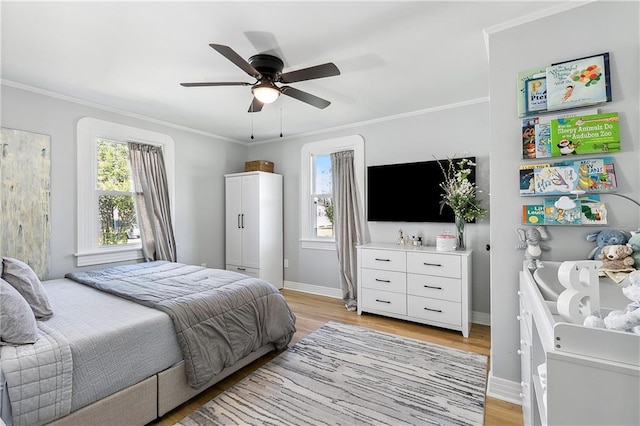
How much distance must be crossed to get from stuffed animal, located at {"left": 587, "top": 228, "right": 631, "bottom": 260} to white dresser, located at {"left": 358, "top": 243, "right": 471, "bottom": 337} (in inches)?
54.3

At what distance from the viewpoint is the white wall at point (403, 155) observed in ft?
10.7

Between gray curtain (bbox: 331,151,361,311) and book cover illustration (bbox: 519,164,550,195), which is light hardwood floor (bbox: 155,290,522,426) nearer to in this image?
gray curtain (bbox: 331,151,361,311)

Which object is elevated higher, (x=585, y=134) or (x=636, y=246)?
(x=585, y=134)

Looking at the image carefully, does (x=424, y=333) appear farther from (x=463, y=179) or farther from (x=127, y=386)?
(x=127, y=386)

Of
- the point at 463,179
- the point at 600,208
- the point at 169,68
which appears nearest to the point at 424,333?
the point at 463,179

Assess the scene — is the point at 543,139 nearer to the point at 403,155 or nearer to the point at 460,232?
the point at 460,232

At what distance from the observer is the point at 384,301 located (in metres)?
3.44

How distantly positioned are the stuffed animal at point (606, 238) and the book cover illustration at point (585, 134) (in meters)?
0.43

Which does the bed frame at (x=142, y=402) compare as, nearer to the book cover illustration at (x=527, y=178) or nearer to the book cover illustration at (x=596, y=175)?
the book cover illustration at (x=527, y=178)

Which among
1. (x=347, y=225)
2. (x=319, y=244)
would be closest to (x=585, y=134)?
(x=347, y=225)

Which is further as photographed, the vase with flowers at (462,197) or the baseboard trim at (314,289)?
the baseboard trim at (314,289)

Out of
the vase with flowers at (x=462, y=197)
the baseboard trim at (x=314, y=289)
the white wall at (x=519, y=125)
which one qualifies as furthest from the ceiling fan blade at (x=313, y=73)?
the baseboard trim at (x=314, y=289)

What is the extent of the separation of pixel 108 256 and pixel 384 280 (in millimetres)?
3223

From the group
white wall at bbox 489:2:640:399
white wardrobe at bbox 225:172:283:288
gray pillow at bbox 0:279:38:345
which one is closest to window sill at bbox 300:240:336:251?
white wardrobe at bbox 225:172:283:288
